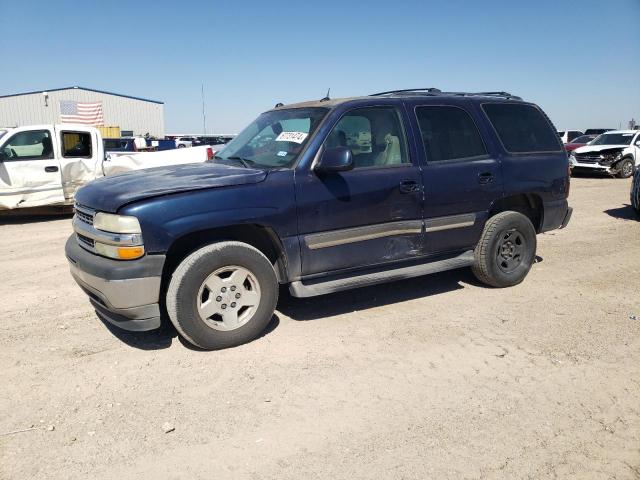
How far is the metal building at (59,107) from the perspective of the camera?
4416cm

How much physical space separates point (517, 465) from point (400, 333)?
1709 mm

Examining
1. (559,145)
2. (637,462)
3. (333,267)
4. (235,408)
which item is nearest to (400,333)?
(333,267)

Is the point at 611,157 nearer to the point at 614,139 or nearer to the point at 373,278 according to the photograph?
the point at 614,139

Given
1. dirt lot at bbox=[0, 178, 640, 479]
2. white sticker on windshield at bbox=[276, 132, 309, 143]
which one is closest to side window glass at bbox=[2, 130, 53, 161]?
dirt lot at bbox=[0, 178, 640, 479]

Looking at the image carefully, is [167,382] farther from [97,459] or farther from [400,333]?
[400,333]

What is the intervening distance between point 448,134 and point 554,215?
5.55ft

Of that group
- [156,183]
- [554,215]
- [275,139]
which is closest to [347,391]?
[156,183]

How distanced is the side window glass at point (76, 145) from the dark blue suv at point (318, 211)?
20.8 feet

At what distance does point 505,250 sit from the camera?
17.4 ft

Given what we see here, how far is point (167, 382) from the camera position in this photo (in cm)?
341

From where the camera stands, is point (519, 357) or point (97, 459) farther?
point (519, 357)

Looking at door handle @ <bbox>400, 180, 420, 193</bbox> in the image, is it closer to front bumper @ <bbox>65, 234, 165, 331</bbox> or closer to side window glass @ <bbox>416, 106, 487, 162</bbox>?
side window glass @ <bbox>416, 106, 487, 162</bbox>

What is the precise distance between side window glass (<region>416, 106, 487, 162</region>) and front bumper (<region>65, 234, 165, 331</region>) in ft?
8.53

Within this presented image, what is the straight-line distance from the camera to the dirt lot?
260 centimetres
